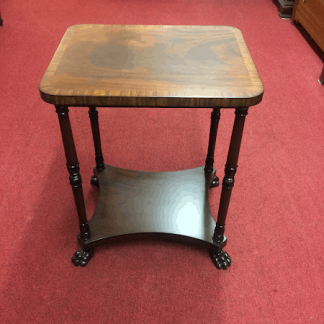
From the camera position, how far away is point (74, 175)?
4.02 ft

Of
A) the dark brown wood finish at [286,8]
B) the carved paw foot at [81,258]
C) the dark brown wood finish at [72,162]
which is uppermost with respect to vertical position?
the dark brown wood finish at [72,162]

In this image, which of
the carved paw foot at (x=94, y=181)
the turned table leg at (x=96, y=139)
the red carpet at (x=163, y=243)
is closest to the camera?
the red carpet at (x=163, y=243)

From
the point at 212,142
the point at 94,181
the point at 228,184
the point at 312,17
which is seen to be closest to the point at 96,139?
the point at 94,181

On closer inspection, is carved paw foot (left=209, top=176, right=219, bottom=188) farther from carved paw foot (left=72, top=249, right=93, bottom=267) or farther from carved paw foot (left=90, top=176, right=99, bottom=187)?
carved paw foot (left=72, top=249, right=93, bottom=267)

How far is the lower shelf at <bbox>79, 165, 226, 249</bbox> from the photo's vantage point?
4.75 feet

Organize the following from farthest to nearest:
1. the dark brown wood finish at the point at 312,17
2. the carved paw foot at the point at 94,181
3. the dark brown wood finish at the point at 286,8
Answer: the dark brown wood finish at the point at 286,8, the dark brown wood finish at the point at 312,17, the carved paw foot at the point at 94,181

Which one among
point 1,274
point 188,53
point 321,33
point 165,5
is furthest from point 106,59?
point 165,5

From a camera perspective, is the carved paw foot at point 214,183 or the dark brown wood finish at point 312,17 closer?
the carved paw foot at point 214,183

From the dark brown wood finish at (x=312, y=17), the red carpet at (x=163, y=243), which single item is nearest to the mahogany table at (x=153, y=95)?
the red carpet at (x=163, y=243)

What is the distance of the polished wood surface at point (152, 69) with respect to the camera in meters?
0.98

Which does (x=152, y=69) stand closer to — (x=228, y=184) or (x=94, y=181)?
(x=228, y=184)

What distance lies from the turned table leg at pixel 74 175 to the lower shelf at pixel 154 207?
0.19 ft

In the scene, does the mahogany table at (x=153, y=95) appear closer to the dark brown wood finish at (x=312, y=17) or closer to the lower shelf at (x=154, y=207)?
the lower shelf at (x=154, y=207)

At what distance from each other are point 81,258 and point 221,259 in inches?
22.2
